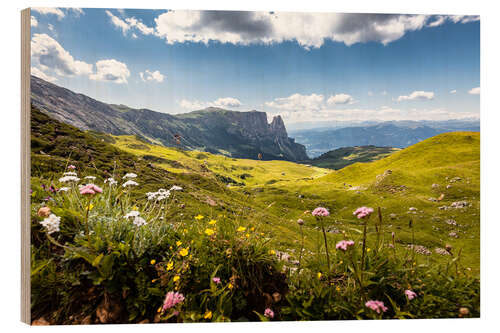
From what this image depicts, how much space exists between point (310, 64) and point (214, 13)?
7.03 ft

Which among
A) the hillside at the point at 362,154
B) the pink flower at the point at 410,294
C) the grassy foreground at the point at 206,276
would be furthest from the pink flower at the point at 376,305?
the hillside at the point at 362,154

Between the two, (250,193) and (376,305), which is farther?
(250,193)

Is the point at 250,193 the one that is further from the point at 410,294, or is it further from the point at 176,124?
the point at 176,124

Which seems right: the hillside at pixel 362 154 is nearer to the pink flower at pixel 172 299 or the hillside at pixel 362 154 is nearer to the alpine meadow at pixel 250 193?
the alpine meadow at pixel 250 193

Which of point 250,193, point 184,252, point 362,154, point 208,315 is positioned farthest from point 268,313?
point 362,154

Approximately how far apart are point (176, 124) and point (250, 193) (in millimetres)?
9868

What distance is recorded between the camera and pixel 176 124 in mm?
12492

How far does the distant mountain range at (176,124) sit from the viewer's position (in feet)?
14.8

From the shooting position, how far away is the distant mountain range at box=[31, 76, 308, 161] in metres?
4.50

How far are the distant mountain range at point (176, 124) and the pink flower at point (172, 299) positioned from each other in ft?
8.40

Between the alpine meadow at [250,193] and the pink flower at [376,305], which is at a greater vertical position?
the alpine meadow at [250,193]

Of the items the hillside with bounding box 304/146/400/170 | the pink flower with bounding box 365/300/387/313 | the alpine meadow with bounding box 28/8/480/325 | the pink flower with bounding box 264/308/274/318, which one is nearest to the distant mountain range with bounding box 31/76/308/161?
the alpine meadow with bounding box 28/8/480/325

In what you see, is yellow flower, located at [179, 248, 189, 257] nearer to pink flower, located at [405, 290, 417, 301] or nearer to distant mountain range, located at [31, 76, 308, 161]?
distant mountain range, located at [31, 76, 308, 161]
